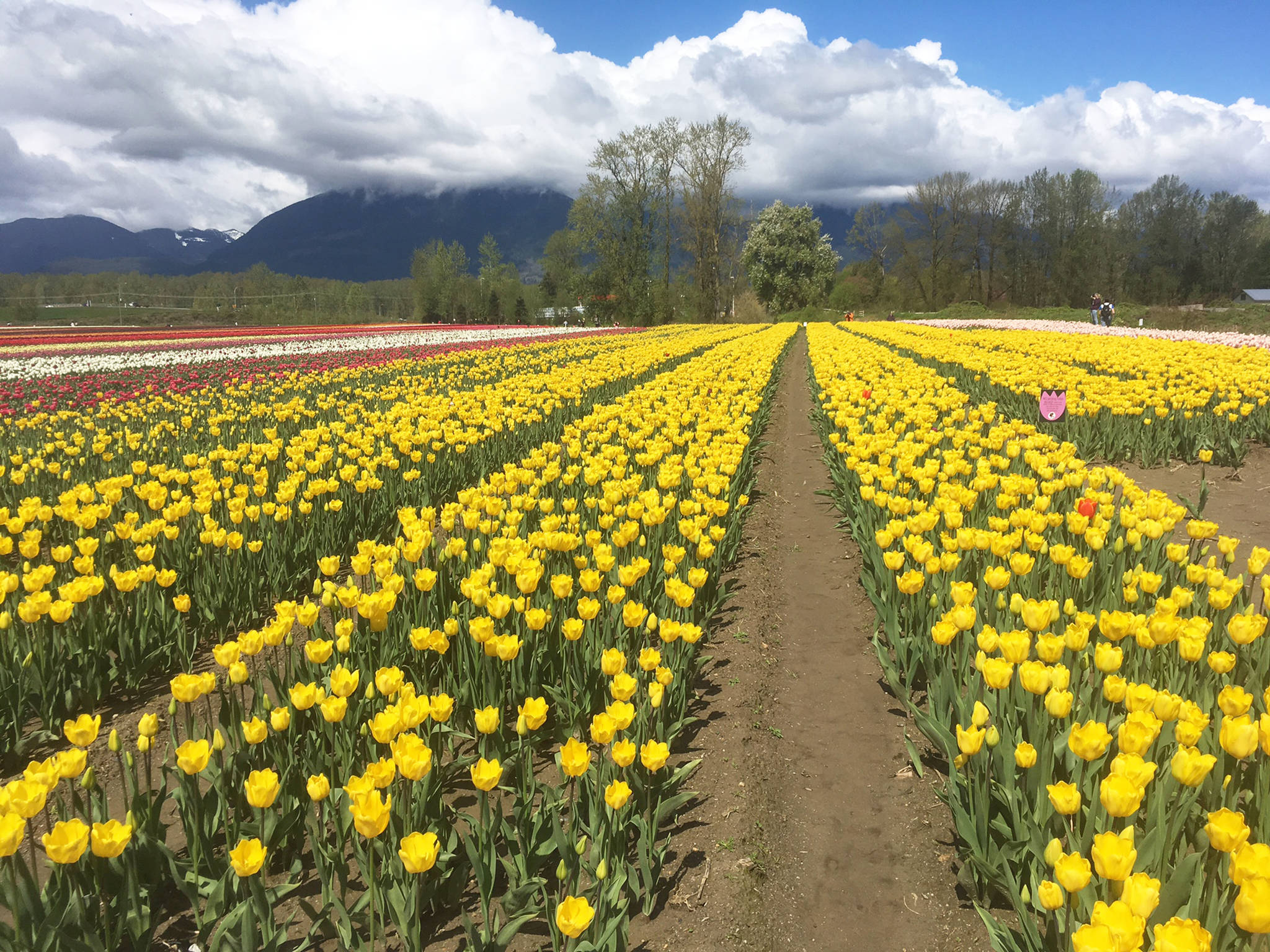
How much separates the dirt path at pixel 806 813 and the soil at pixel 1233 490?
157 inches

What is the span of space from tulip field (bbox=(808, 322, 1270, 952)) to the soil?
1.10ft

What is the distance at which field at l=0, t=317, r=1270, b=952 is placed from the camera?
7.56ft

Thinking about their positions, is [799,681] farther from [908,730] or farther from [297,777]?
[297,777]

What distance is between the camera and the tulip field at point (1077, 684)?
2033mm

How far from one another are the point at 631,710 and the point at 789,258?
2886 inches

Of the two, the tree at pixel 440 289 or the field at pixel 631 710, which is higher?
the tree at pixel 440 289

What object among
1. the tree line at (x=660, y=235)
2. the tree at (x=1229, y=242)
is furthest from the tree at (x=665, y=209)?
the tree at (x=1229, y=242)

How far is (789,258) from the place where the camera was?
7075 cm

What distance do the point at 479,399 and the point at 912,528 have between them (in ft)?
24.8

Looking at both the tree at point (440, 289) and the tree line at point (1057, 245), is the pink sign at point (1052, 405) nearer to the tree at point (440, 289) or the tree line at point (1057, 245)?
the tree line at point (1057, 245)

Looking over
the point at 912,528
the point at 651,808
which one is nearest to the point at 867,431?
the point at 912,528

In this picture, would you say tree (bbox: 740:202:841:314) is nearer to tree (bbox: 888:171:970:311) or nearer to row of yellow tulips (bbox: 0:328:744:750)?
tree (bbox: 888:171:970:311)

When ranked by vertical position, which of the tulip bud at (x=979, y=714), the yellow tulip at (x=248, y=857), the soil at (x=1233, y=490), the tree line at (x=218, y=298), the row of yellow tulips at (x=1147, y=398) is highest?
the tree line at (x=218, y=298)

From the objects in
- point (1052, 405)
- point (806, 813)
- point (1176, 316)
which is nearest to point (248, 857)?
point (806, 813)
